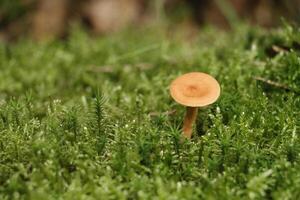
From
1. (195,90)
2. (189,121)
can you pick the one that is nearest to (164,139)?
(189,121)

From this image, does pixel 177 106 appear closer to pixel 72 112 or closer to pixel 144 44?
pixel 72 112

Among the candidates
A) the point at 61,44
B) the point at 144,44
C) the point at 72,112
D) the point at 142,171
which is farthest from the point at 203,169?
the point at 61,44

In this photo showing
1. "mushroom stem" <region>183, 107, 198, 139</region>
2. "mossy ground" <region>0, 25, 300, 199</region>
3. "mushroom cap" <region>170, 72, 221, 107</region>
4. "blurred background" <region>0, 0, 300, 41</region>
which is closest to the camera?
→ "mossy ground" <region>0, 25, 300, 199</region>

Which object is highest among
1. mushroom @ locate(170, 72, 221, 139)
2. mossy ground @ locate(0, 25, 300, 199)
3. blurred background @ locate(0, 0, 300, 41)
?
mushroom @ locate(170, 72, 221, 139)

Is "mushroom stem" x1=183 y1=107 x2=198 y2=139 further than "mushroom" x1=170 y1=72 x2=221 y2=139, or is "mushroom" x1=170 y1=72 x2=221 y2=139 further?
"mushroom stem" x1=183 y1=107 x2=198 y2=139

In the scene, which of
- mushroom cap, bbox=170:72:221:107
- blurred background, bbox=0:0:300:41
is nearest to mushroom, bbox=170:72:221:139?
mushroom cap, bbox=170:72:221:107

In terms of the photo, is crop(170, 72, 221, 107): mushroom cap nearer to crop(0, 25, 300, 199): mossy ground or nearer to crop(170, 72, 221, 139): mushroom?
crop(170, 72, 221, 139): mushroom

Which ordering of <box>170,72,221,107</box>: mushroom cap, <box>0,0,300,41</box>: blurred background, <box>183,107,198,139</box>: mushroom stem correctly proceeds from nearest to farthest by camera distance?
<box>170,72,221,107</box>: mushroom cap → <box>183,107,198,139</box>: mushroom stem → <box>0,0,300,41</box>: blurred background

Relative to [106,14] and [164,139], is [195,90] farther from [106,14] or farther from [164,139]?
[106,14]

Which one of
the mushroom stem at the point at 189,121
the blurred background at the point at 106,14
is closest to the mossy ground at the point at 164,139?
the mushroom stem at the point at 189,121
